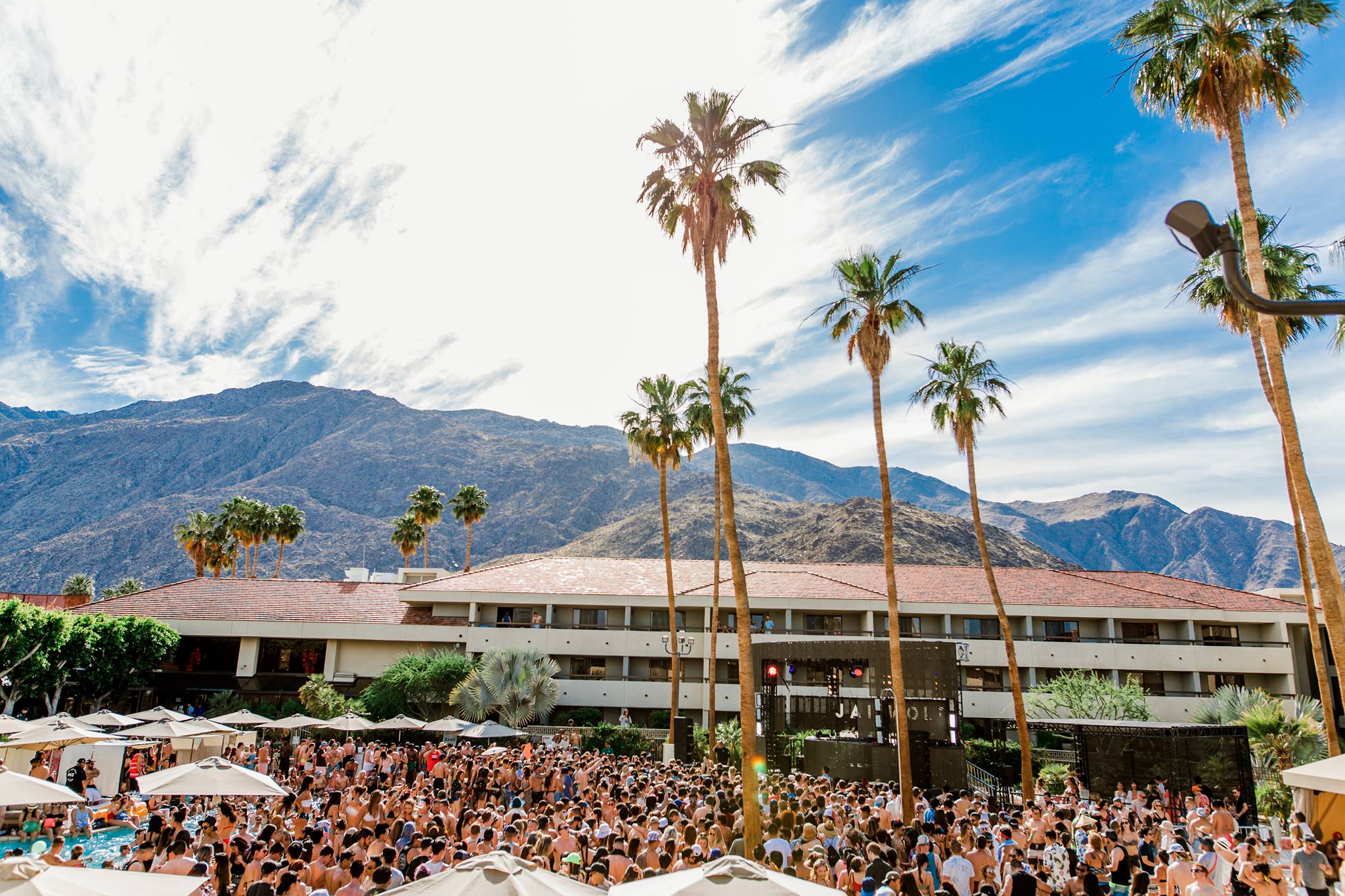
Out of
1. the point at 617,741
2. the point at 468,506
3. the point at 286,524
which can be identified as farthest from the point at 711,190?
the point at 286,524

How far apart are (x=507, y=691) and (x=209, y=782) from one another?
2443 cm

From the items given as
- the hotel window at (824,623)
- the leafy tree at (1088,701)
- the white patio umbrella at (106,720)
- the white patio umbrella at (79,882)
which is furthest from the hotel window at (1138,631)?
the white patio umbrella at (79,882)

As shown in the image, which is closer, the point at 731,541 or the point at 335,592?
the point at 731,541

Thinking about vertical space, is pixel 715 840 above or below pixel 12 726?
below

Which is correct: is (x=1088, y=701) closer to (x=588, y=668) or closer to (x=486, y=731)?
(x=588, y=668)

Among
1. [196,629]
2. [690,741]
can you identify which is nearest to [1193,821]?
[690,741]

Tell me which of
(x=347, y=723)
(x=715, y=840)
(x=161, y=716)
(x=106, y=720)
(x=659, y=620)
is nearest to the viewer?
(x=715, y=840)

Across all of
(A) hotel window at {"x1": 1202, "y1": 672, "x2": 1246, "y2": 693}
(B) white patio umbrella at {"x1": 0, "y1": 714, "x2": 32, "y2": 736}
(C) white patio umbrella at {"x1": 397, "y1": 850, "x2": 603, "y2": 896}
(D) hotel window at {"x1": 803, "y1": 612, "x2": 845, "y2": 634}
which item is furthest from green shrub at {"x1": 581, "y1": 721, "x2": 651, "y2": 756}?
(A) hotel window at {"x1": 1202, "y1": 672, "x2": 1246, "y2": 693}

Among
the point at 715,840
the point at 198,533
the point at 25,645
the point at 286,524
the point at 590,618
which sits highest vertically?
the point at 286,524

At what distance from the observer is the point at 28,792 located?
471 inches

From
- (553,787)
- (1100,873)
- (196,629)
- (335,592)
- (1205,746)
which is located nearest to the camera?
(1100,873)

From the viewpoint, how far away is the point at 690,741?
109 feet

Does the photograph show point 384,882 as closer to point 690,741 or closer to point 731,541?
point 731,541

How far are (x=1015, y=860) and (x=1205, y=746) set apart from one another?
1723 cm
